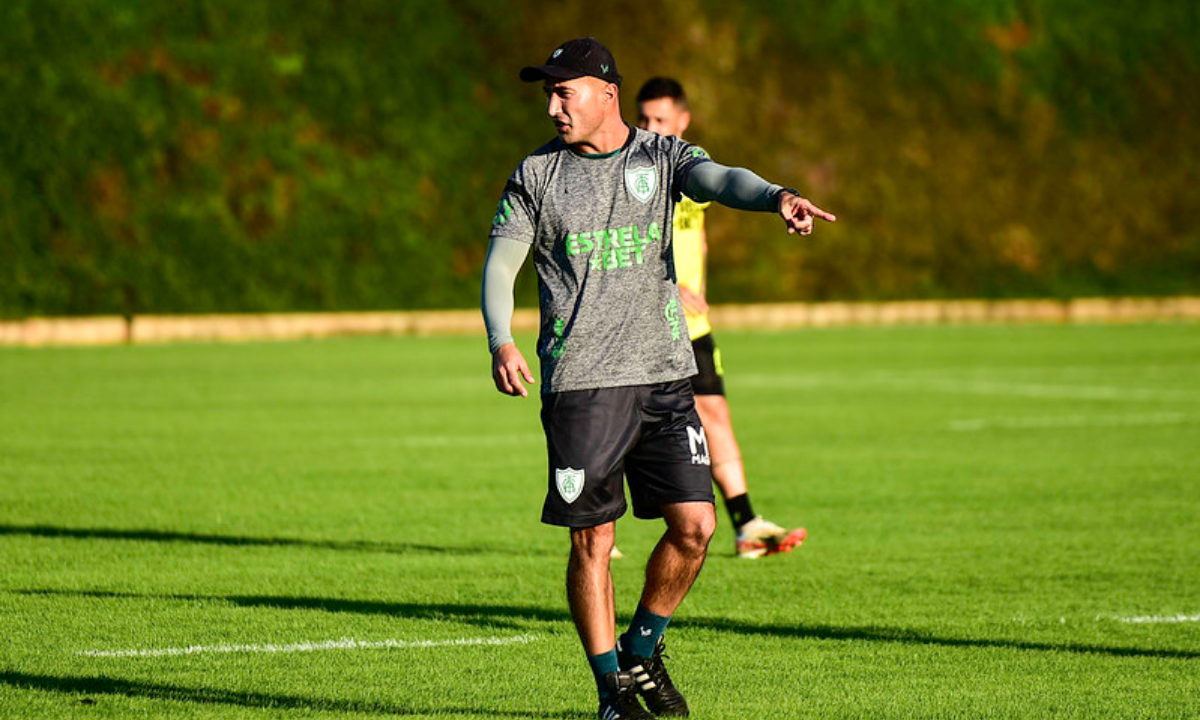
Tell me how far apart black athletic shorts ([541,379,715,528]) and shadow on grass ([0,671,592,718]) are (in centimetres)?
65

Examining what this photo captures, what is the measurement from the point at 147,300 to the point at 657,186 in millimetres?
26505

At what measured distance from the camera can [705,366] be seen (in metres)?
10.0

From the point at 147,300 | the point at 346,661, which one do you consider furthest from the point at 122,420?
the point at 147,300

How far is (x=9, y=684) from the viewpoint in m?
6.53

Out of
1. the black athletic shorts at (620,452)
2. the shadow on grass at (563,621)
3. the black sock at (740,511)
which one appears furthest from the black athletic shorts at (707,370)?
the black athletic shorts at (620,452)

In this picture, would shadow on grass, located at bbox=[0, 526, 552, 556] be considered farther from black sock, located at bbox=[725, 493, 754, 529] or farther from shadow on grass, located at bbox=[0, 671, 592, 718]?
shadow on grass, located at bbox=[0, 671, 592, 718]

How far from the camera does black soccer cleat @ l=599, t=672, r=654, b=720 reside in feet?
19.4

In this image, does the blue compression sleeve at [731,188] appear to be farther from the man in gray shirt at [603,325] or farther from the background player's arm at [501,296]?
the background player's arm at [501,296]

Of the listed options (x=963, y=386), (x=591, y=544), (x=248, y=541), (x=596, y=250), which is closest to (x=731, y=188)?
(x=596, y=250)

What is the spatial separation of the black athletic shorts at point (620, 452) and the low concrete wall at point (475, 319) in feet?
79.3

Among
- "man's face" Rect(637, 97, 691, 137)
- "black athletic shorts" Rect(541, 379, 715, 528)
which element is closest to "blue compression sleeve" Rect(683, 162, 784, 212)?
"black athletic shorts" Rect(541, 379, 715, 528)

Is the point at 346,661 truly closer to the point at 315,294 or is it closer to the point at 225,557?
the point at 225,557

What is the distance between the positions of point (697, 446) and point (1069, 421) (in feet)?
37.3

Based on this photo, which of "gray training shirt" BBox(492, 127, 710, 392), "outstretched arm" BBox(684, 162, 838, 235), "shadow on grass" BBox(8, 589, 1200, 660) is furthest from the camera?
"shadow on grass" BBox(8, 589, 1200, 660)
